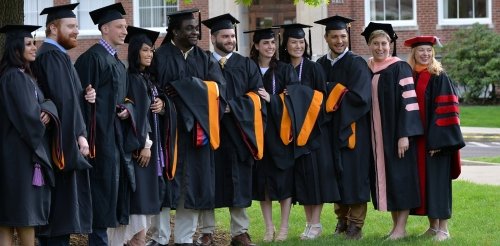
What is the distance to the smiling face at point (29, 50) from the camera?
276 inches

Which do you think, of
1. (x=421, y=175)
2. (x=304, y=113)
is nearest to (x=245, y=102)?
(x=304, y=113)

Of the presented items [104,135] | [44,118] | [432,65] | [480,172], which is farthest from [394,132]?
[480,172]

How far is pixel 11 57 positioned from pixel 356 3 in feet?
69.3

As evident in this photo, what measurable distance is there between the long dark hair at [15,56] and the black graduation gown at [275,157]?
9.17 feet

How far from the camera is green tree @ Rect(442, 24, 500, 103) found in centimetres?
2589

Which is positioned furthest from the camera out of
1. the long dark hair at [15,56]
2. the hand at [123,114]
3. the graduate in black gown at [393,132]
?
the graduate in black gown at [393,132]

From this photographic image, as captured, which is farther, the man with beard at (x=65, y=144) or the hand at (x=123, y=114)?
the hand at (x=123, y=114)

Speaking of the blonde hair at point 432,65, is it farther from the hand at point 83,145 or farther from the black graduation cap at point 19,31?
the black graduation cap at point 19,31

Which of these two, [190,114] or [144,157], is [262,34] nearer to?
[190,114]

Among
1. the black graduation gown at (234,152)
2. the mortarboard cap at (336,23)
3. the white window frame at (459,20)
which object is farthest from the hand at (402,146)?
the white window frame at (459,20)

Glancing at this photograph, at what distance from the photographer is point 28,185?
6.86 m

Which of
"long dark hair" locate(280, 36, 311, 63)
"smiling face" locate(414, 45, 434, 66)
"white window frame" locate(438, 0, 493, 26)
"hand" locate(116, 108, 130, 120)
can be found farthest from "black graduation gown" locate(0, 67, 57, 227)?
"white window frame" locate(438, 0, 493, 26)

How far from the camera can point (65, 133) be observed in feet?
23.4

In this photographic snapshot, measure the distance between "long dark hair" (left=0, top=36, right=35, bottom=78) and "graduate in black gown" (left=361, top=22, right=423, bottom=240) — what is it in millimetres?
3606
